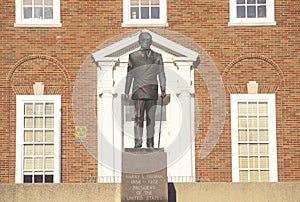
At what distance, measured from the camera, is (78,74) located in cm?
2169

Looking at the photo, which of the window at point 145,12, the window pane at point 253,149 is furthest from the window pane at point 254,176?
the window at point 145,12

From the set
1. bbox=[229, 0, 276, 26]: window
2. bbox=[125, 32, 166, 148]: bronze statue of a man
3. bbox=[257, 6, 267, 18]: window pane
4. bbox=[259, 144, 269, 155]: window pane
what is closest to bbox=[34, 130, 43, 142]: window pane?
bbox=[259, 144, 269, 155]: window pane

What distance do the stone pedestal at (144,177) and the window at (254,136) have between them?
6643 millimetres

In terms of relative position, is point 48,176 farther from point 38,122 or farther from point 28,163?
point 38,122

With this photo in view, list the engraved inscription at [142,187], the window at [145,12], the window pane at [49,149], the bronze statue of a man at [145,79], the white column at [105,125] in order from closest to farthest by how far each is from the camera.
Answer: the engraved inscription at [142,187], the bronze statue of a man at [145,79], the white column at [105,125], the window pane at [49,149], the window at [145,12]

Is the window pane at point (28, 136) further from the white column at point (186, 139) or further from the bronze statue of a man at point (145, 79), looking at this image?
the bronze statue of a man at point (145, 79)

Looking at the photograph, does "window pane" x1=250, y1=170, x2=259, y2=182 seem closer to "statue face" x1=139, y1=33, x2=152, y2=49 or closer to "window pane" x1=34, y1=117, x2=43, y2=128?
"window pane" x1=34, y1=117, x2=43, y2=128

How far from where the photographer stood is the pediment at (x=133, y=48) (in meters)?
21.5

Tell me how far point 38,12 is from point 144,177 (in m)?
8.35

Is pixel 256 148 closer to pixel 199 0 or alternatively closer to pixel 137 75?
pixel 199 0

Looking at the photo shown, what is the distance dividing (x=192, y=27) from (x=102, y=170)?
4516 mm

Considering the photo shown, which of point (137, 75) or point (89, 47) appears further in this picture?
point (89, 47)

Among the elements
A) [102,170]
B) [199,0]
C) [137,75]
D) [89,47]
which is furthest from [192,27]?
[137,75]

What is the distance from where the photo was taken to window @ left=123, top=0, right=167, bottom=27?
72.2 feet
